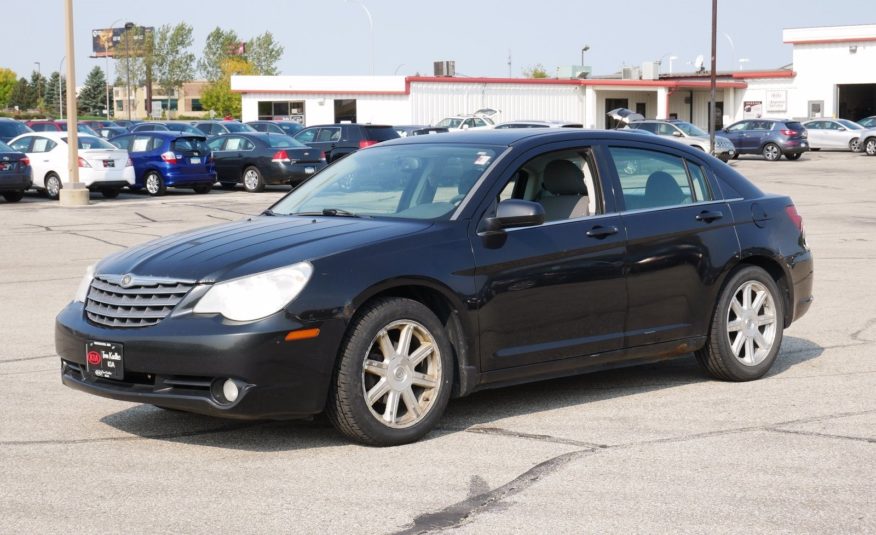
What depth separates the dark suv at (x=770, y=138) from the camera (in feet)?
157

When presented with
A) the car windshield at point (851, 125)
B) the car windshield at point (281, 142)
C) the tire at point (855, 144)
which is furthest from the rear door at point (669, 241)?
the car windshield at point (851, 125)

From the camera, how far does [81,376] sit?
6.32 m

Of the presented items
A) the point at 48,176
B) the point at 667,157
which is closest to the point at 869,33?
the point at 48,176

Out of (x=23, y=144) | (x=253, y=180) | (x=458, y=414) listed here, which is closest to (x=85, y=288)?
(x=458, y=414)

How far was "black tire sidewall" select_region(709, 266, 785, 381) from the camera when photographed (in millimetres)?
7727

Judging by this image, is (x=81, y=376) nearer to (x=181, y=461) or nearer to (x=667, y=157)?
(x=181, y=461)

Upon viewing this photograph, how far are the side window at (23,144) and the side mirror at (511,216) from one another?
24.7 m

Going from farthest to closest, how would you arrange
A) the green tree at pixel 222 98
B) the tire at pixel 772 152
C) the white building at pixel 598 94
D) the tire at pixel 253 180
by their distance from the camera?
the green tree at pixel 222 98, the white building at pixel 598 94, the tire at pixel 772 152, the tire at pixel 253 180

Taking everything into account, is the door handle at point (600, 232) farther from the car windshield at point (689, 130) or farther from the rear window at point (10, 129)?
the car windshield at point (689, 130)

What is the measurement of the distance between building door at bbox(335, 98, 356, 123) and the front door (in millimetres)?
55800

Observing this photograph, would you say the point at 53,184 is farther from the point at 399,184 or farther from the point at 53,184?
the point at 399,184

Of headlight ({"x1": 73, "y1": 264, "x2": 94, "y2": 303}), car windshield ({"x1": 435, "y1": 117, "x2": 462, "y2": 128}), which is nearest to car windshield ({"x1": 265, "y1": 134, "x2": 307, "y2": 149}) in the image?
car windshield ({"x1": 435, "y1": 117, "x2": 462, "y2": 128})

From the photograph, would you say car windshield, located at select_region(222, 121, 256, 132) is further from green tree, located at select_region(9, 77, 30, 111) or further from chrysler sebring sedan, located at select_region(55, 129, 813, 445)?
green tree, located at select_region(9, 77, 30, 111)

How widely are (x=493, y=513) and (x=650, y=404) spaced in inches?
94.7
